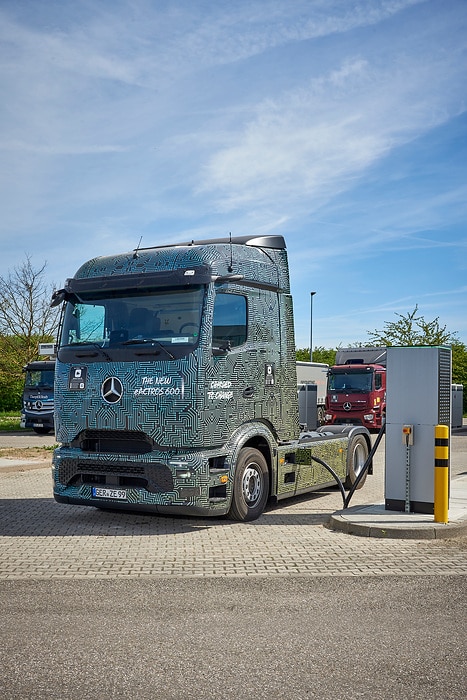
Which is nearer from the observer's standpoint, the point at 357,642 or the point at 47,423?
the point at 357,642

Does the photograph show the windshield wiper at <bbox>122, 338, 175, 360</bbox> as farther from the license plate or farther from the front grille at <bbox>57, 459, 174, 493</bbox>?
the license plate

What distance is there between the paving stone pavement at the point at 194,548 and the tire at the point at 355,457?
1.81 meters

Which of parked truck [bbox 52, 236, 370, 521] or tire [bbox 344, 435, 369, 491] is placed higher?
parked truck [bbox 52, 236, 370, 521]

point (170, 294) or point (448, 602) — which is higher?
point (170, 294)

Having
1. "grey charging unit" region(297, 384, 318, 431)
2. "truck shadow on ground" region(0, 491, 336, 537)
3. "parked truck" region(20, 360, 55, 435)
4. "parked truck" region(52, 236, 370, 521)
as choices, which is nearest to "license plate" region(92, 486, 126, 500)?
"parked truck" region(52, 236, 370, 521)

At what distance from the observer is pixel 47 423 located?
29.0m

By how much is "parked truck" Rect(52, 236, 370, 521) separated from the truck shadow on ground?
11.6 inches

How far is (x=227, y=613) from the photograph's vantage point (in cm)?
575

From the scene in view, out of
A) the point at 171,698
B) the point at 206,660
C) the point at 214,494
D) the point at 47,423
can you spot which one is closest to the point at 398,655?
the point at 206,660

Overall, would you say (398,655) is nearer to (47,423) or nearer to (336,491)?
(336,491)

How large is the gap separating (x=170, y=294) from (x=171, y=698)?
5539mm

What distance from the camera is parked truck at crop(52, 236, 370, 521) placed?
8812 mm

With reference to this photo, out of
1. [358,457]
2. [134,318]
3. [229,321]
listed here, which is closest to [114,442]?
[134,318]

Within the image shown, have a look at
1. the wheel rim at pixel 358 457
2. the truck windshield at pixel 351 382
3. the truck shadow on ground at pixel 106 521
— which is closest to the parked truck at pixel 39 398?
the truck windshield at pixel 351 382
